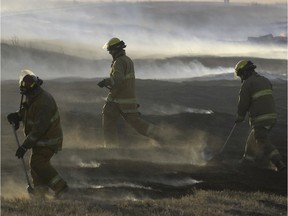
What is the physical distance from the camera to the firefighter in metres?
6.22

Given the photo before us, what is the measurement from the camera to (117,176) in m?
8.15

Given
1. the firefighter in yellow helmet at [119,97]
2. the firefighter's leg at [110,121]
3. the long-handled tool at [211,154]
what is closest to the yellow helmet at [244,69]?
the long-handled tool at [211,154]

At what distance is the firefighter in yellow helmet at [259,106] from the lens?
29.6 feet

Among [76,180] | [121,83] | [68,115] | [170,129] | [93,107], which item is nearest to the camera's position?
[76,180]

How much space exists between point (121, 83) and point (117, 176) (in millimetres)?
2424

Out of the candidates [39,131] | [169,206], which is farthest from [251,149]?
[39,131]

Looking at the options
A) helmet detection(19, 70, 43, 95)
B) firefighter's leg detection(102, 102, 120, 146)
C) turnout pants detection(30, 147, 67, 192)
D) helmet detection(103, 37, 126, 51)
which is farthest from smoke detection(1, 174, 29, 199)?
helmet detection(103, 37, 126, 51)

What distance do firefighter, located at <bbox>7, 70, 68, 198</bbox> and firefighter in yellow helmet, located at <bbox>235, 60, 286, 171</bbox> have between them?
3.85 m

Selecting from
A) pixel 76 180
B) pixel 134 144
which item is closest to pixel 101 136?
pixel 134 144

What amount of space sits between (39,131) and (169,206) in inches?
72.8

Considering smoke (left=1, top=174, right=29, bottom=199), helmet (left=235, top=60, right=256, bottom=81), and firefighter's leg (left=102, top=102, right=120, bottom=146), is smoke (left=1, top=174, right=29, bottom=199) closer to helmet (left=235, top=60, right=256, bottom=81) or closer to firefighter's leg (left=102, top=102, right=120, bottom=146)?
firefighter's leg (left=102, top=102, right=120, bottom=146)

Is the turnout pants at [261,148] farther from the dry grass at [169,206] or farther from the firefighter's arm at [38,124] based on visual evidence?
the firefighter's arm at [38,124]

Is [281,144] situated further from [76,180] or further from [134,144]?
[76,180]

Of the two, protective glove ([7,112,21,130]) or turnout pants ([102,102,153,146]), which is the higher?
protective glove ([7,112,21,130])
